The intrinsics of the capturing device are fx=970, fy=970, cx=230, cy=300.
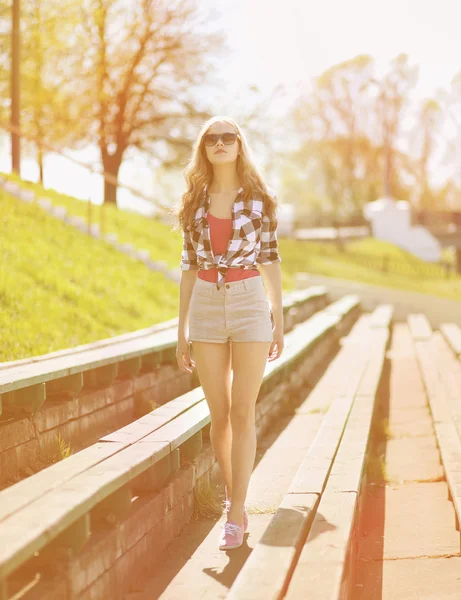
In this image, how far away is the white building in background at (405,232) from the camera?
42531 millimetres

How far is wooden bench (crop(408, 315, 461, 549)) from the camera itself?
6.30 metres

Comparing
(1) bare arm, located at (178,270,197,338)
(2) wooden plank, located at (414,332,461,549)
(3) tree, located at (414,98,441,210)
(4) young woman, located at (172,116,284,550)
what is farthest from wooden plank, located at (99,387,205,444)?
(3) tree, located at (414,98,441,210)

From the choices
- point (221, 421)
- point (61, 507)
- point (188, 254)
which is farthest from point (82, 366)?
point (61, 507)

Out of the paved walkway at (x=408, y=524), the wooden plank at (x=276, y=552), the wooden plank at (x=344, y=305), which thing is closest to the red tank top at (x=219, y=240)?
the wooden plank at (x=276, y=552)

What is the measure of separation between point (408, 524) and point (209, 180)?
2486 millimetres

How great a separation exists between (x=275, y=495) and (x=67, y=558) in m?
2.58

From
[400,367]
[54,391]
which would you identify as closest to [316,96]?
[400,367]

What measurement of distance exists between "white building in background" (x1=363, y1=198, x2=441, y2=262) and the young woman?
125ft

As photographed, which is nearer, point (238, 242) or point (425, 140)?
point (238, 242)

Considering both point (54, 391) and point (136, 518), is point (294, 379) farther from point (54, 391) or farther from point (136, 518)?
point (136, 518)

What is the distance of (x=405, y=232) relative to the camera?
1679 inches

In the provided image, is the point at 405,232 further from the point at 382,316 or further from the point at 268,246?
the point at 268,246

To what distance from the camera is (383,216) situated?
43.1m

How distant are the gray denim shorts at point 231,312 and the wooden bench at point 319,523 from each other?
35.2 inches
